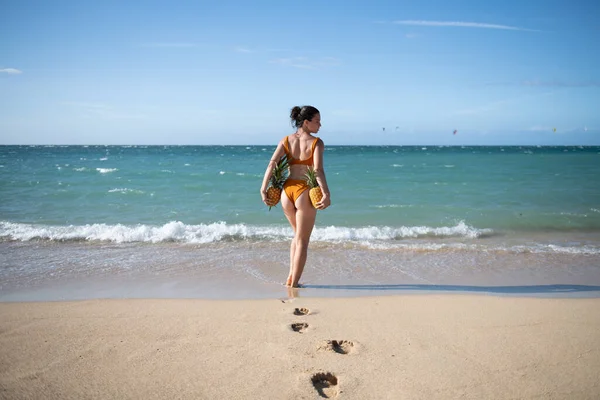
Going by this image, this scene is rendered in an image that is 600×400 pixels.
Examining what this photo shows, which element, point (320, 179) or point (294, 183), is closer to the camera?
point (320, 179)

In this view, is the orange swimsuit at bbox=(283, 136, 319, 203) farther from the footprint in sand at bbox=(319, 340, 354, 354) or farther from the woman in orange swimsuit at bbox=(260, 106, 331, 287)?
the footprint in sand at bbox=(319, 340, 354, 354)

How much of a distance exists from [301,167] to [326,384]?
269cm

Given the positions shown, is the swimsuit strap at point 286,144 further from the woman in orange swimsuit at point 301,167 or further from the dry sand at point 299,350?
the dry sand at point 299,350

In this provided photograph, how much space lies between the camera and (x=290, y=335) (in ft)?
11.1

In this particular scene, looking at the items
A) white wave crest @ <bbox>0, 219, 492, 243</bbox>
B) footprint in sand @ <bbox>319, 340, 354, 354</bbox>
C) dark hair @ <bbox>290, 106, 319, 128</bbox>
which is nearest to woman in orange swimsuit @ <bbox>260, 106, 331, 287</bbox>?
dark hair @ <bbox>290, 106, 319, 128</bbox>

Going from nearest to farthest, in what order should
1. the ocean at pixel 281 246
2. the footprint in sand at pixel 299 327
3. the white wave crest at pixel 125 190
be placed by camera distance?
the footprint in sand at pixel 299 327 → the ocean at pixel 281 246 → the white wave crest at pixel 125 190

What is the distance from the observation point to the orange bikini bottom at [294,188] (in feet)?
15.5

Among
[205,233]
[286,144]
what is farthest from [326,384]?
[205,233]

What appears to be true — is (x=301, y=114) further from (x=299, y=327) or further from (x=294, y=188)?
(x=299, y=327)

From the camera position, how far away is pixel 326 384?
2.68 metres

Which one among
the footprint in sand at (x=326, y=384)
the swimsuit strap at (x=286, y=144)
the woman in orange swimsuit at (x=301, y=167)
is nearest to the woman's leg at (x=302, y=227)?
the woman in orange swimsuit at (x=301, y=167)

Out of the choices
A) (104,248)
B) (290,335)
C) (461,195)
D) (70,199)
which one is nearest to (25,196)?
(70,199)

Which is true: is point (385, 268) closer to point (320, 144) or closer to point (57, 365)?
point (320, 144)

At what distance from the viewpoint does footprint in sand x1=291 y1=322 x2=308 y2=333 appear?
141 inches
